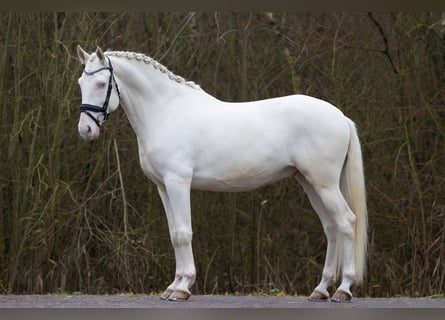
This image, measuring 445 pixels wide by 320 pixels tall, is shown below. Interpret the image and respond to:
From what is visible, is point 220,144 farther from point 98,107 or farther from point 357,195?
point 357,195

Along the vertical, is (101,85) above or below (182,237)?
above

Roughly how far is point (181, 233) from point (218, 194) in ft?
9.09

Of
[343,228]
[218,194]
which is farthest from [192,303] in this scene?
[218,194]

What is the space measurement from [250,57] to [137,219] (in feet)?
6.79

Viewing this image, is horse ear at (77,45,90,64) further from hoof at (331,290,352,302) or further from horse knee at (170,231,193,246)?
hoof at (331,290,352,302)

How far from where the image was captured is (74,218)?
8531 millimetres

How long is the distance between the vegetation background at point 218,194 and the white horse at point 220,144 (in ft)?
8.15

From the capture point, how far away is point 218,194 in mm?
8562

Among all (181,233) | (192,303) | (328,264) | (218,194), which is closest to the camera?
(192,303)

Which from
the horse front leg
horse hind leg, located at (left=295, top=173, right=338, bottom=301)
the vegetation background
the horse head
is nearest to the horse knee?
the horse front leg

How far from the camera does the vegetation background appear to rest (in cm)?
845

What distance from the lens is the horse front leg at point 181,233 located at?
18.9 ft

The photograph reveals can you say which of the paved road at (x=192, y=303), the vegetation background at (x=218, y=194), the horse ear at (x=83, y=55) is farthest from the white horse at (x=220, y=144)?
the vegetation background at (x=218, y=194)

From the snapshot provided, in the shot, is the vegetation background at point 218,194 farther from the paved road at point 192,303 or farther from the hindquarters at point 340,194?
the hindquarters at point 340,194
